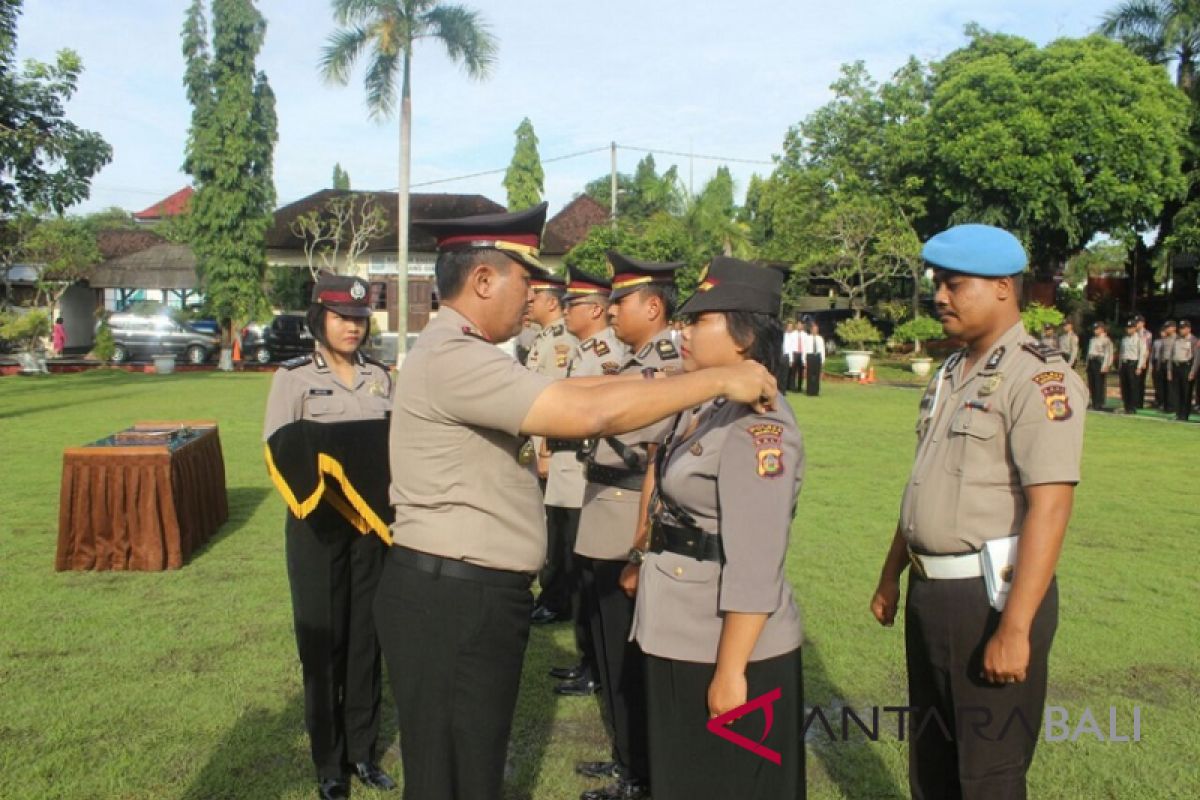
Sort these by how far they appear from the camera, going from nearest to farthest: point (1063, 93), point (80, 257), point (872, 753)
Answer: point (872, 753) → point (1063, 93) → point (80, 257)

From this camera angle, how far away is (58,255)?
117ft

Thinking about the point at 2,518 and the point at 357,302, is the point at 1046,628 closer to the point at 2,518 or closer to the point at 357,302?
the point at 357,302

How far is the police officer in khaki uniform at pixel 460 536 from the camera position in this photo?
250 cm

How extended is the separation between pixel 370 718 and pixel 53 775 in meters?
1.19

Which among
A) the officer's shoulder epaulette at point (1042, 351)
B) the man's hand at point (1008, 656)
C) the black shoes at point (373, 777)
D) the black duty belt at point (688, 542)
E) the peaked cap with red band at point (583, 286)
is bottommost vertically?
the black shoes at point (373, 777)

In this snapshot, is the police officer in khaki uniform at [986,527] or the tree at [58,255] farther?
the tree at [58,255]

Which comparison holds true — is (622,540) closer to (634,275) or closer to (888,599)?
(888,599)

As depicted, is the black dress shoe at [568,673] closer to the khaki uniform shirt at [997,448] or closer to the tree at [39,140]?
the khaki uniform shirt at [997,448]

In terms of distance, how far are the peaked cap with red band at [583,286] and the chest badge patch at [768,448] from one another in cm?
302

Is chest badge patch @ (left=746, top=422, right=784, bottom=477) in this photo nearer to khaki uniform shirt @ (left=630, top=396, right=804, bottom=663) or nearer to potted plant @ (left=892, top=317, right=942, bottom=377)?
khaki uniform shirt @ (left=630, top=396, right=804, bottom=663)

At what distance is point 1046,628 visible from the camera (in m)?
2.60

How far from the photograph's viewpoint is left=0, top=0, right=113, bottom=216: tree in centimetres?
1549

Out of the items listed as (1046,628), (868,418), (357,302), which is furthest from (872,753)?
(868,418)

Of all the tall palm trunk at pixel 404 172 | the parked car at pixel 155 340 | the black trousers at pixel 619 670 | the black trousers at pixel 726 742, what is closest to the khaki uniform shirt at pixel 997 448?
the black trousers at pixel 726 742
